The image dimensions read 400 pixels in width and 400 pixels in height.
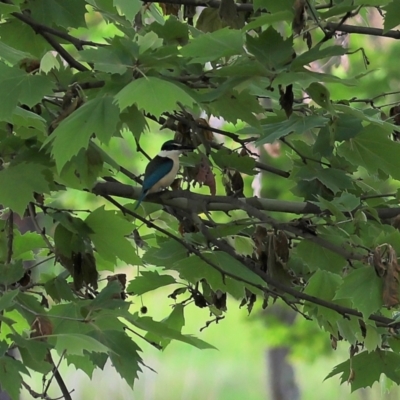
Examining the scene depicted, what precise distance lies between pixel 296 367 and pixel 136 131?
529cm

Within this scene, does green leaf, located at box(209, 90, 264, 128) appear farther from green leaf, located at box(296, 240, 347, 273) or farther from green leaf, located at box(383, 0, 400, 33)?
green leaf, located at box(296, 240, 347, 273)

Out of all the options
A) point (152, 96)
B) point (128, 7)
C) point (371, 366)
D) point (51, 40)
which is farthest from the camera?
point (371, 366)

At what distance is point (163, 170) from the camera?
75.8 inches

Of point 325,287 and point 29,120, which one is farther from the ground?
point 29,120

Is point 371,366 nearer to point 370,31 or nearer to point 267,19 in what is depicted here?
point 370,31

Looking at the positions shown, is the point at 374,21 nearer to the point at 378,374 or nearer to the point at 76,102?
the point at 378,374

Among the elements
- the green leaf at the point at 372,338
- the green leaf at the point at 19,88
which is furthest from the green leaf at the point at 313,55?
the green leaf at the point at 372,338

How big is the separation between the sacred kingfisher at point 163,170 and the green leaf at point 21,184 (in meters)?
0.42

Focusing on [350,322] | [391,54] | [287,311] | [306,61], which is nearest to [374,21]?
[391,54]

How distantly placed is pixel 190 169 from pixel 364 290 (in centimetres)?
67

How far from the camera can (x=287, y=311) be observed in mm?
5410

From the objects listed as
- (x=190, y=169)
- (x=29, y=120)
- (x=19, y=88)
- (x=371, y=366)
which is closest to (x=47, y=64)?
(x=19, y=88)

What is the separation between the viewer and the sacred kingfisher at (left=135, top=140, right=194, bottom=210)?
1690 millimetres

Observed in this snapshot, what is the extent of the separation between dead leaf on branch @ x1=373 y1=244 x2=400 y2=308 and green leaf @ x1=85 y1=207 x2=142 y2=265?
560 mm
